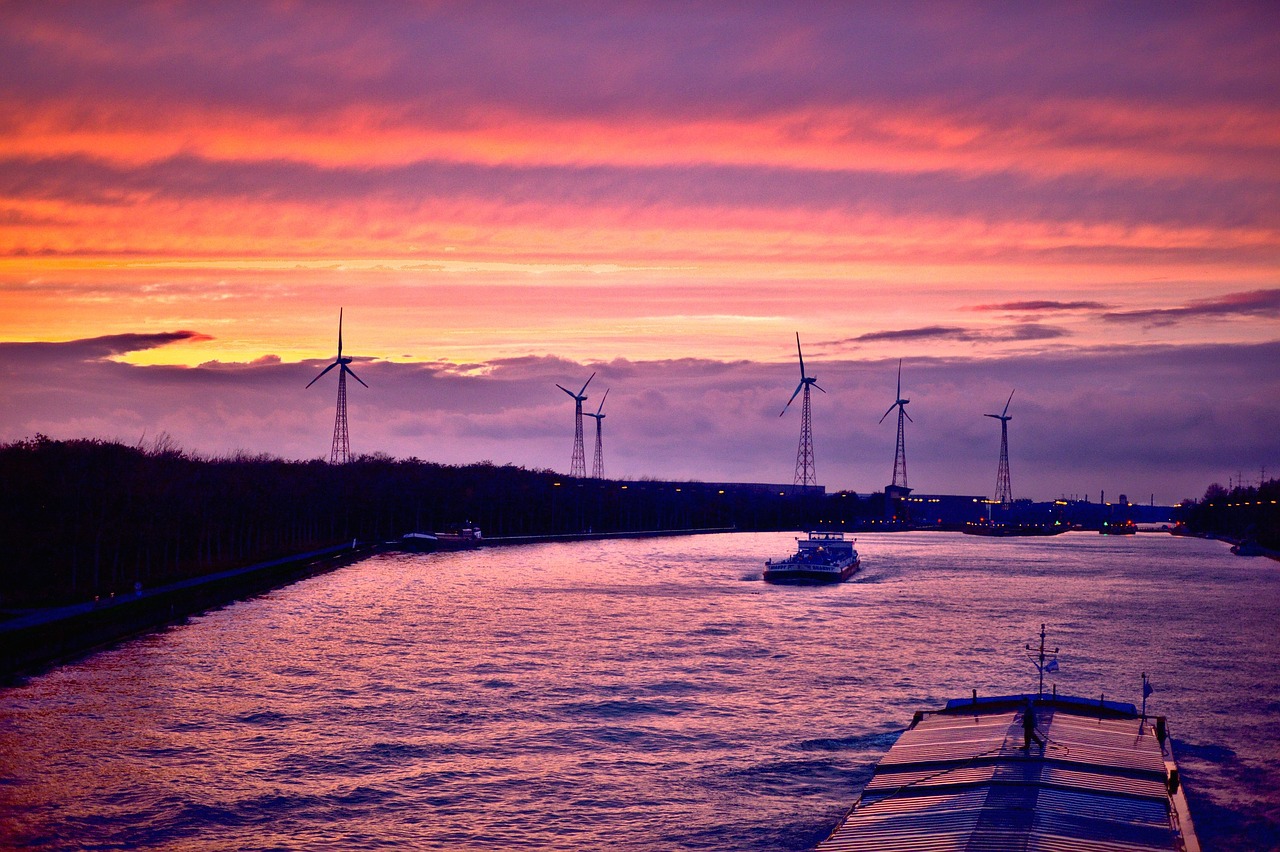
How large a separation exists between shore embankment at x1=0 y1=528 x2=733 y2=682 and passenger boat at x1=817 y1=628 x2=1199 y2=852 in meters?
30.4

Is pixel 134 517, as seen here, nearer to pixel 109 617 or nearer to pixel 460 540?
pixel 109 617

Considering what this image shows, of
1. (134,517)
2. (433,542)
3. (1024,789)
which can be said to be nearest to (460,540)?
(433,542)

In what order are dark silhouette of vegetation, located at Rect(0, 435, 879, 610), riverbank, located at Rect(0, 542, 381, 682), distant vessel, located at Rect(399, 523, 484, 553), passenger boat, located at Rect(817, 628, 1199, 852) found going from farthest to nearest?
distant vessel, located at Rect(399, 523, 484, 553) < dark silhouette of vegetation, located at Rect(0, 435, 879, 610) < riverbank, located at Rect(0, 542, 381, 682) < passenger boat, located at Rect(817, 628, 1199, 852)

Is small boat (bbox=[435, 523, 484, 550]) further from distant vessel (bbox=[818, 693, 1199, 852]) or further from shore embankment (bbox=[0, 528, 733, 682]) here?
distant vessel (bbox=[818, 693, 1199, 852])

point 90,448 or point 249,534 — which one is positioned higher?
point 90,448

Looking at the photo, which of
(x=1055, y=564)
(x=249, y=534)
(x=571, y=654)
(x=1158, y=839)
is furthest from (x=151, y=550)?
(x=1055, y=564)

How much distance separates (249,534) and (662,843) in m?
85.2

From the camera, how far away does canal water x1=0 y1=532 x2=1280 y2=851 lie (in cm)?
2723

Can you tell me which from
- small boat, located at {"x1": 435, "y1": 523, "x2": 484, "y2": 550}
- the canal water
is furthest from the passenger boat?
small boat, located at {"x1": 435, "y1": 523, "x2": 484, "y2": 550}

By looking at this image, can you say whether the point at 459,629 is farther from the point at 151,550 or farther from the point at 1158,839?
the point at 1158,839

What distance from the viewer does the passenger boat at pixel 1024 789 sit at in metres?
22.4

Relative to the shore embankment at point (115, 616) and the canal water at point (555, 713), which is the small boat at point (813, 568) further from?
the shore embankment at point (115, 616)

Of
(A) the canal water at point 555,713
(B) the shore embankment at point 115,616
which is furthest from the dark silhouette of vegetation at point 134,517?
(A) the canal water at point 555,713

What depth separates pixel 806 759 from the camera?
3300 centimetres
